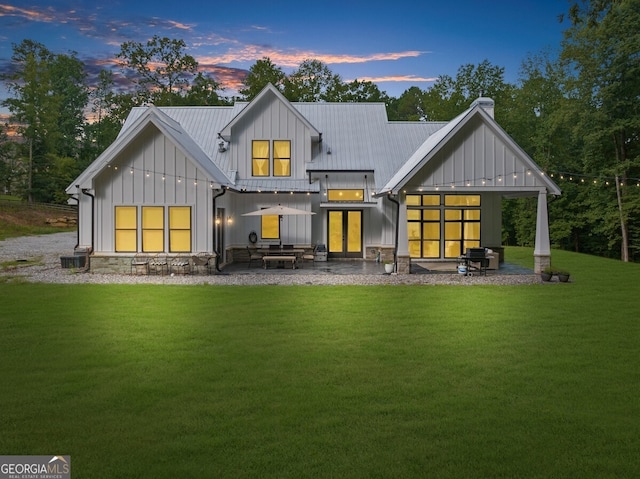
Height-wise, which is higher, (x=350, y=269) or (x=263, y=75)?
(x=263, y=75)

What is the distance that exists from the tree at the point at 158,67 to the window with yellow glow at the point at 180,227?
28.4 metres

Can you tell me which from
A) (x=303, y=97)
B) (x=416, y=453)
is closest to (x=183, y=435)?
(x=416, y=453)

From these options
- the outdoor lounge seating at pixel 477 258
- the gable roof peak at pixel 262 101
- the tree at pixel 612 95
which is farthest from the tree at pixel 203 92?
the outdoor lounge seating at pixel 477 258

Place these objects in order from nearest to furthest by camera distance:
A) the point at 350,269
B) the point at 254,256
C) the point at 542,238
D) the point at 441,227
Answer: the point at 542,238
the point at 350,269
the point at 254,256
the point at 441,227

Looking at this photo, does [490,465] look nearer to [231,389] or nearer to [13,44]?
[231,389]

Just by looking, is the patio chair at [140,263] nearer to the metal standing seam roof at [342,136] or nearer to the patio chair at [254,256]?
the patio chair at [254,256]

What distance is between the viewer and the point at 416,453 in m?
5.03

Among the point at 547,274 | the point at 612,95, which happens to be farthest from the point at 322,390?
the point at 612,95

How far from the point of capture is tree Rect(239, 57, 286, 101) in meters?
41.3

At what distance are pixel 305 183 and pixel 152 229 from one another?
7.60 meters

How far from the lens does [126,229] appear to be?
20.5 m

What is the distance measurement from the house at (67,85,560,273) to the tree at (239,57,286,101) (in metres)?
12.6

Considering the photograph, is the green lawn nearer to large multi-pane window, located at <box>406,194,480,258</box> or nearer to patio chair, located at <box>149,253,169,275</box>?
patio chair, located at <box>149,253,169,275</box>

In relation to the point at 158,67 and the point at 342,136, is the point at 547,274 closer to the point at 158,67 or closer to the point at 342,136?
the point at 342,136
